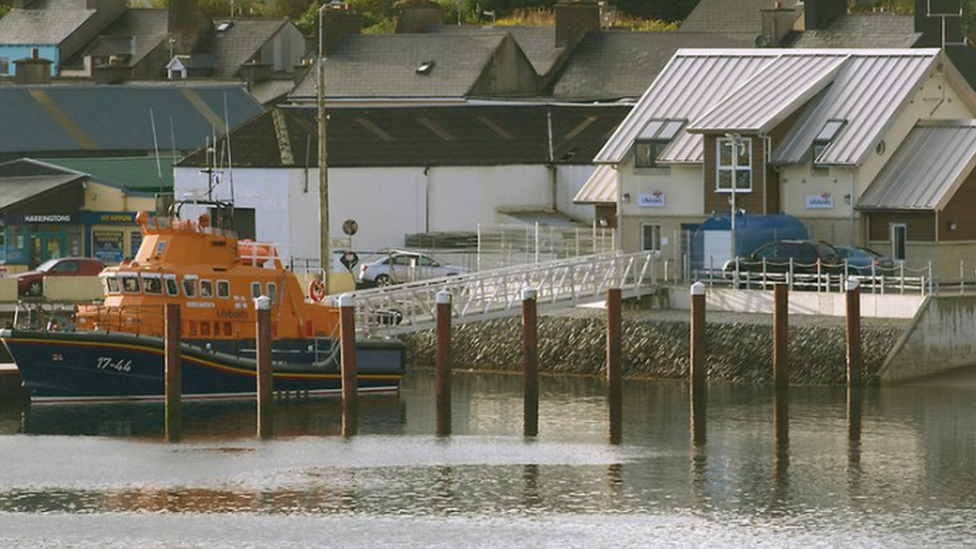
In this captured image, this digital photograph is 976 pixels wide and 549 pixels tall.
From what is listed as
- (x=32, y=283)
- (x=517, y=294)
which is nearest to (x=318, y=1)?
(x=32, y=283)

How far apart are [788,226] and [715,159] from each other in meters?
3.06

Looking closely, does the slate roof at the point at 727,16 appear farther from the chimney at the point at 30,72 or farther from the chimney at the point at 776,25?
the chimney at the point at 30,72

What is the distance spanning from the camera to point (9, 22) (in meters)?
140

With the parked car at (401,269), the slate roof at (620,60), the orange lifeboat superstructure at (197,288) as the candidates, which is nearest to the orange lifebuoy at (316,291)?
the orange lifeboat superstructure at (197,288)

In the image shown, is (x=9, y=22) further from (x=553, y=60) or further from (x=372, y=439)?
(x=372, y=439)

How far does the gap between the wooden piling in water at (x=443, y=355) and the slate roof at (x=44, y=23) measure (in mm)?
77531

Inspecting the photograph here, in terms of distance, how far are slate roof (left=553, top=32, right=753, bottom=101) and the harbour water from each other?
132ft

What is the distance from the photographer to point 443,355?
61.2 m

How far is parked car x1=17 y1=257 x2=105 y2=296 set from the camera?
77.7 m

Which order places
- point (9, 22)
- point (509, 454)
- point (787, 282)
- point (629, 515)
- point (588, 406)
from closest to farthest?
point (629, 515) < point (509, 454) < point (588, 406) < point (787, 282) < point (9, 22)

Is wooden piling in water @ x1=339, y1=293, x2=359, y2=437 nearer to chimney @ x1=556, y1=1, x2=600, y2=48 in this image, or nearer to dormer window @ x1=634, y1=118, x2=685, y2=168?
dormer window @ x1=634, y1=118, x2=685, y2=168

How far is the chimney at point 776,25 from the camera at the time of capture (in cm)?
10631

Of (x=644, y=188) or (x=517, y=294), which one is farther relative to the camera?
(x=644, y=188)

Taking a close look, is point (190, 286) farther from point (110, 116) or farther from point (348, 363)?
point (110, 116)
